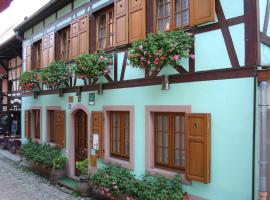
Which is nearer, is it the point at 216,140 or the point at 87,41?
the point at 216,140

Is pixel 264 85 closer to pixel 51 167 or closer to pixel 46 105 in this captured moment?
pixel 51 167

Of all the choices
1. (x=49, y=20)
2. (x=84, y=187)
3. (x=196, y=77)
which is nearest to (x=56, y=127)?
(x=84, y=187)

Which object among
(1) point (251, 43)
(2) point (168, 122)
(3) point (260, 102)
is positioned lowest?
(2) point (168, 122)

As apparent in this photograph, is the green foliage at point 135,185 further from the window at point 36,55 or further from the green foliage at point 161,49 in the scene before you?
the window at point 36,55

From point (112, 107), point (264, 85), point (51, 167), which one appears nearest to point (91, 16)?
point (112, 107)

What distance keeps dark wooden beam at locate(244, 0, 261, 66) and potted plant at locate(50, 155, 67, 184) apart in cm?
704

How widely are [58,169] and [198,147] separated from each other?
234 inches

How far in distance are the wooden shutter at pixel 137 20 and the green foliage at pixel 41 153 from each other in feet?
16.9

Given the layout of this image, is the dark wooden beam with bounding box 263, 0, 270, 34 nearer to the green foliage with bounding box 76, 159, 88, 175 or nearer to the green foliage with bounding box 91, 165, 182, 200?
the green foliage with bounding box 91, 165, 182, 200

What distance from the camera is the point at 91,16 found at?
9398 millimetres

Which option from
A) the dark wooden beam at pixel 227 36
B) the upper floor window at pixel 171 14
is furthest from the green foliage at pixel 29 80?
the dark wooden beam at pixel 227 36

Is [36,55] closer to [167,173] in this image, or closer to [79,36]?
[79,36]

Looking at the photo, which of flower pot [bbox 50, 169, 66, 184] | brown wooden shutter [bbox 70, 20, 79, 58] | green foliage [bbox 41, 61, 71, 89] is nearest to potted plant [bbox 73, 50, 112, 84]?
brown wooden shutter [bbox 70, 20, 79, 58]

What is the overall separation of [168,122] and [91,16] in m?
4.11
